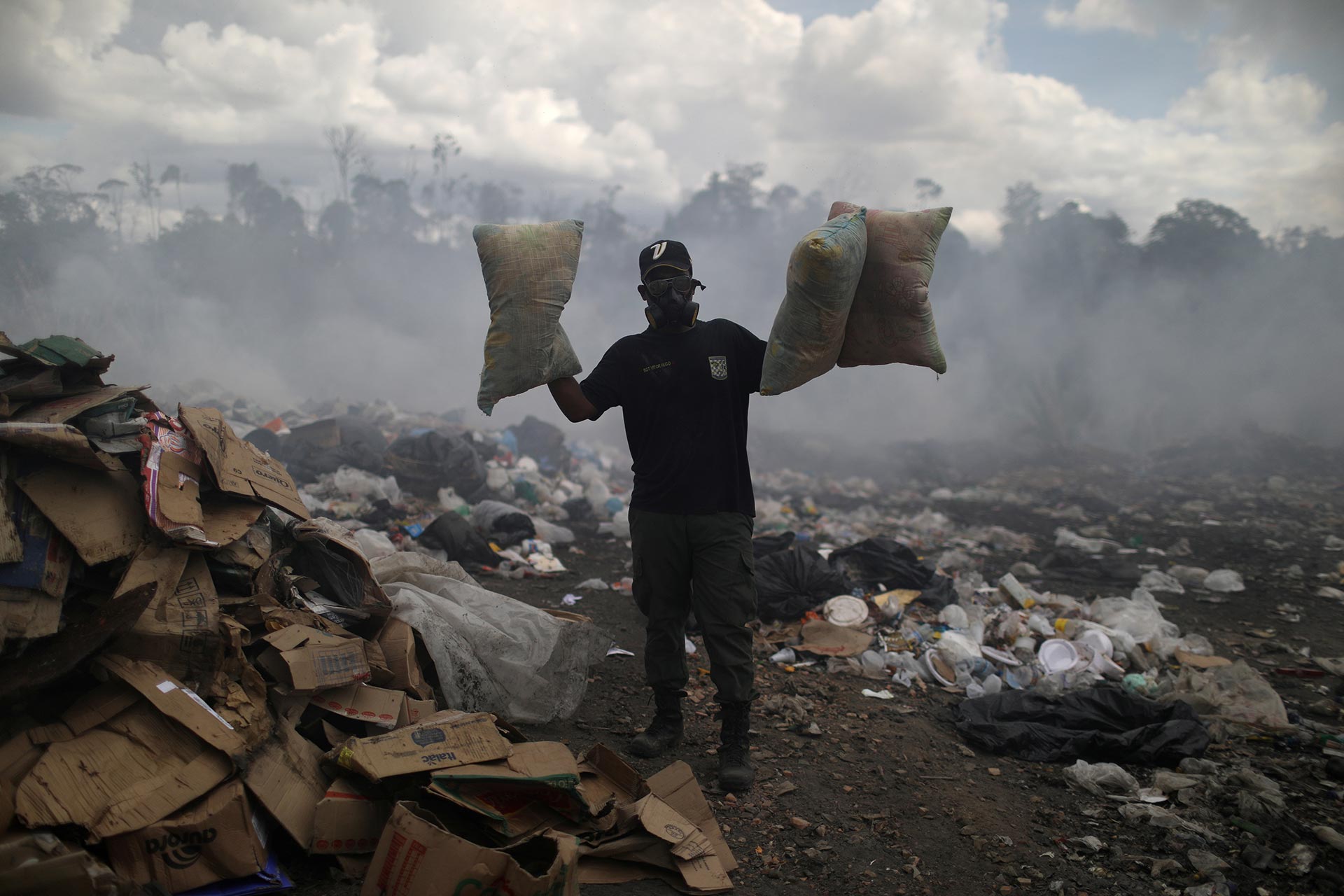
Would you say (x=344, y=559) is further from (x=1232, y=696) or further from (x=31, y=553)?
(x=1232, y=696)

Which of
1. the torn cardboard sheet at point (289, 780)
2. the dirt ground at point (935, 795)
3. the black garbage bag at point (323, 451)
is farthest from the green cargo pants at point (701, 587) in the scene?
the black garbage bag at point (323, 451)

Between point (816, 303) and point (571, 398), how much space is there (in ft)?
3.01

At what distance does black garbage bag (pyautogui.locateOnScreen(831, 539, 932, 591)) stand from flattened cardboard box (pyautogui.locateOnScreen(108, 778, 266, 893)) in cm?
424

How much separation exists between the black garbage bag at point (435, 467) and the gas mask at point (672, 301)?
5.33 m

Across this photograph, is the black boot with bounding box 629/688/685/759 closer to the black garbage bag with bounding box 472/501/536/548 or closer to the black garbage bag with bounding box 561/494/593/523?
the black garbage bag with bounding box 472/501/536/548

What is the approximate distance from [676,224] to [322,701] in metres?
26.9

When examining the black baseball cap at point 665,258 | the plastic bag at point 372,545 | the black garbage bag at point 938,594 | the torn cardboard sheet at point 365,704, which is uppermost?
the black baseball cap at point 665,258

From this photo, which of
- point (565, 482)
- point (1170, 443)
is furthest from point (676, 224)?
point (565, 482)

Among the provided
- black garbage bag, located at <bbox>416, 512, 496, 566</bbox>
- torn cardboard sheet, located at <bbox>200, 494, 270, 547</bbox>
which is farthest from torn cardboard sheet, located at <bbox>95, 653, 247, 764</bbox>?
black garbage bag, located at <bbox>416, 512, 496, 566</bbox>

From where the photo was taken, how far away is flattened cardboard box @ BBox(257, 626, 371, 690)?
2312 mm

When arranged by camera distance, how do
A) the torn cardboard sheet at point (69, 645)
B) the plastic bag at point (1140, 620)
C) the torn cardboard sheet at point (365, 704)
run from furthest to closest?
1. the plastic bag at point (1140, 620)
2. the torn cardboard sheet at point (365, 704)
3. the torn cardboard sheet at point (69, 645)

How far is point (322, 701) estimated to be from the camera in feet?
7.91

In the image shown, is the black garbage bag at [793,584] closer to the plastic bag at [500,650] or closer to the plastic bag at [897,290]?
the plastic bag at [500,650]

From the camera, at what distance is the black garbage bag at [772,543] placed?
222 inches
